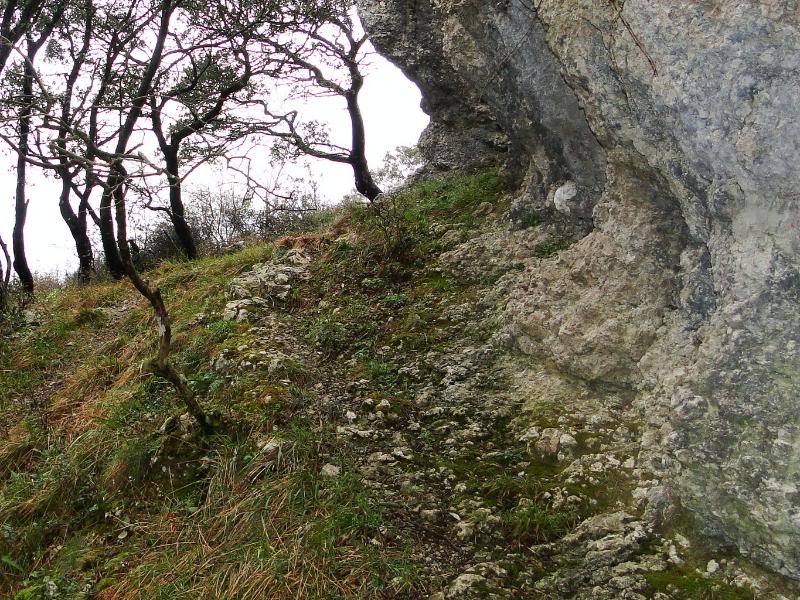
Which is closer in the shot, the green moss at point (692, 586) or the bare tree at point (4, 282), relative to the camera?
the green moss at point (692, 586)

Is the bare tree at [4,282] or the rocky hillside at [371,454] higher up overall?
the bare tree at [4,282]

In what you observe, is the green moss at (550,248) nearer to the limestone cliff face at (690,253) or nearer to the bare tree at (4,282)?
the limestone cliff face at (690,253)

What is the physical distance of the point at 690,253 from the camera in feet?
11.6

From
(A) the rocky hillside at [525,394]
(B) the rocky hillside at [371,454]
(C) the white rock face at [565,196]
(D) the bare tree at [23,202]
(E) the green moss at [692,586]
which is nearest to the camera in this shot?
(E) the green moss at [692,586]

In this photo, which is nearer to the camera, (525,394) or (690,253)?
(690,253)

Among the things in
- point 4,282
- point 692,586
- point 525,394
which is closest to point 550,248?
point 525,394

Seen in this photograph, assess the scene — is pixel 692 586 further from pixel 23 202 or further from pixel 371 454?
pixel 23 202

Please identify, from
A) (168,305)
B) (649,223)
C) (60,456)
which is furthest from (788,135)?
(168,305)

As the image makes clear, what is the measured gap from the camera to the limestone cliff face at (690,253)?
8.73ft

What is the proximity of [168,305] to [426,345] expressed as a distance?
410 centimetres

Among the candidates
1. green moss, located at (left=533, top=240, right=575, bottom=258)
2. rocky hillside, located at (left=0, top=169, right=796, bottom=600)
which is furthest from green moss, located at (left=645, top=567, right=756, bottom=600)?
green moss, located at (left=533, top=240, right=575, bottom=258)

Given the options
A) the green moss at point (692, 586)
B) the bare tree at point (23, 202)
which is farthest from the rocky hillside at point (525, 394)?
the bare tree at point (23, 202)

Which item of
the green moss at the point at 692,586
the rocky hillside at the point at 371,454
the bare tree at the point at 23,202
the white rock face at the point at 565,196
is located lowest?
the green moss at the point at 692,586

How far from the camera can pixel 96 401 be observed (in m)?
5.43
